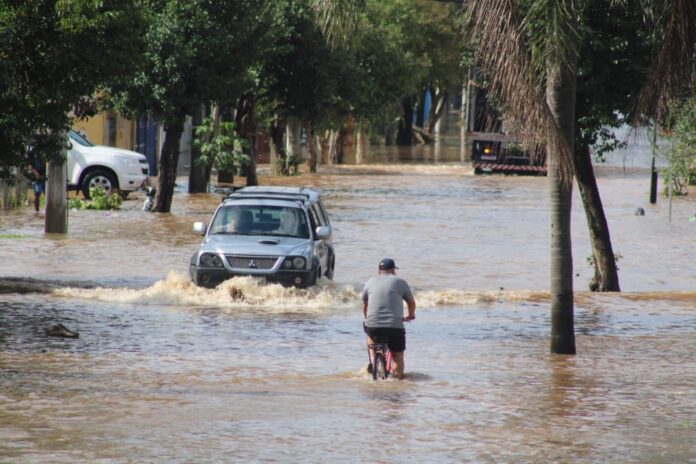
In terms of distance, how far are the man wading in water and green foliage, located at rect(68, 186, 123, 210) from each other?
884 inches

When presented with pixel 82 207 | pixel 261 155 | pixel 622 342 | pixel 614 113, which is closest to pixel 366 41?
pixel 261 155

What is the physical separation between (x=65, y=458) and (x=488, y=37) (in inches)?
255

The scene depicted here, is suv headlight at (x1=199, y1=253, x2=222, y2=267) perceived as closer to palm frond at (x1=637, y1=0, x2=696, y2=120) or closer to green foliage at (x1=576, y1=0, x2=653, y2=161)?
green foliage at (x1=576, y1=0, x2=653, y2=161)

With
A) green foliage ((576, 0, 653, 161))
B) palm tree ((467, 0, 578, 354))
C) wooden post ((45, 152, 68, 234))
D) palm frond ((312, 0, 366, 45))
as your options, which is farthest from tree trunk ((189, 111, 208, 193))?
palm tree ((467, 0, 578, 354))

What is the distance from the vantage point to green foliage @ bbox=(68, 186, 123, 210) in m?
34.9

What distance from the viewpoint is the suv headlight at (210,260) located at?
18906mm

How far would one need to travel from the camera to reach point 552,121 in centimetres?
1347

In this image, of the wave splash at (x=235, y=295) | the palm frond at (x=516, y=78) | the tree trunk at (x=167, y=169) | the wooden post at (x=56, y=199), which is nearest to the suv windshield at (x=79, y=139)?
the tree trunk at (x=167, y=169)

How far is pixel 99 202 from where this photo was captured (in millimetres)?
34875

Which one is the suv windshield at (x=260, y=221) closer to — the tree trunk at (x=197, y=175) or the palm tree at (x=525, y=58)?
the palm tree at (x=525, y=58)

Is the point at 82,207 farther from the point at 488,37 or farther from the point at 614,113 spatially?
the point at 488,37

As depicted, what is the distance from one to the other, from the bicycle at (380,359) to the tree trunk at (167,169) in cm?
2136

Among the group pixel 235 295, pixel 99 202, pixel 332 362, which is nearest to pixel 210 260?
pixel 235 295

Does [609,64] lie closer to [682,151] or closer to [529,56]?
[529,56]
